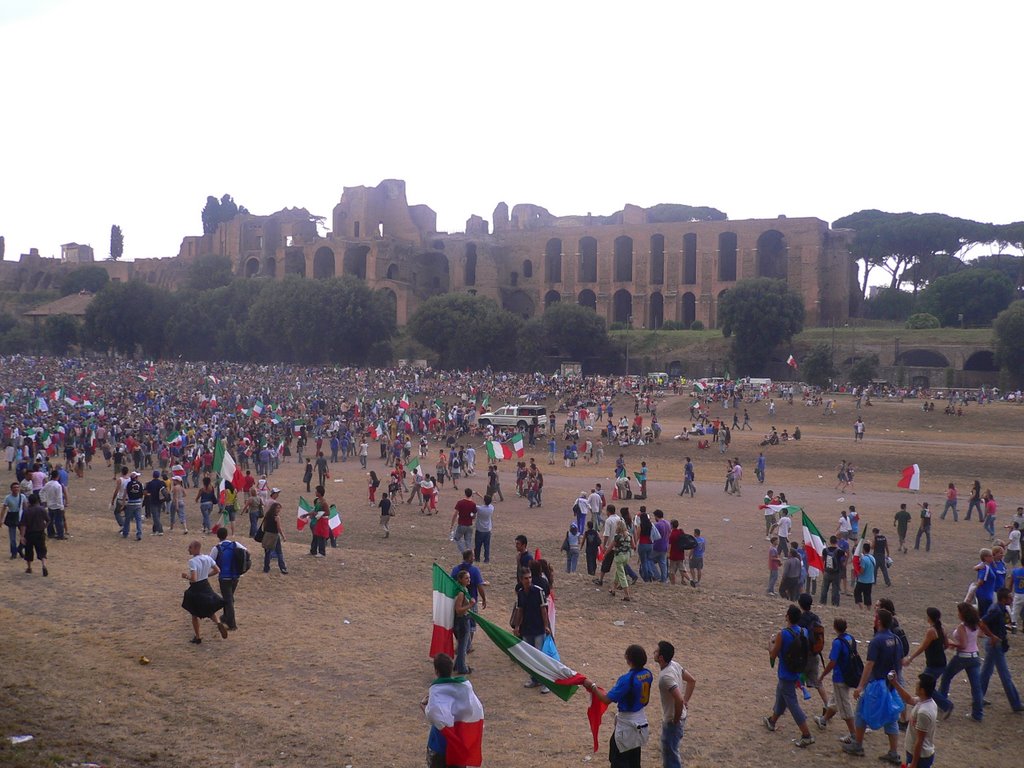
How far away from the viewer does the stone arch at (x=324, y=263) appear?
82.2 m

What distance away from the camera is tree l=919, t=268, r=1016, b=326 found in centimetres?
6378

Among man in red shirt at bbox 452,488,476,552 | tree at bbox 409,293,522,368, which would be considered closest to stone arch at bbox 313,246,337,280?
tree at bbox 409,293,522,368

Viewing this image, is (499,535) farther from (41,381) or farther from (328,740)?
(41,381)

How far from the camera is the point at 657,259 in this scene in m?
77.0

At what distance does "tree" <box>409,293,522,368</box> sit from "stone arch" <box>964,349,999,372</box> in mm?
27771

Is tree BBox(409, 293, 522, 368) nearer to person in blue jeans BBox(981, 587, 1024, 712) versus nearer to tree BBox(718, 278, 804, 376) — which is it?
tree BBox(718, 278, 804, 376)

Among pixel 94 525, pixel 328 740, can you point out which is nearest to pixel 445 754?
pixel 328 740

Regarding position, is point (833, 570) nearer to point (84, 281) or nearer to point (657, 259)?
point (657, 259)

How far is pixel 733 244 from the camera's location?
73.6 meters

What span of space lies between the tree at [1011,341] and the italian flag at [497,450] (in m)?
30.6

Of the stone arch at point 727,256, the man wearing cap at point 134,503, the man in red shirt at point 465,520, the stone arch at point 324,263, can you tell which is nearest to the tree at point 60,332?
the stone arch at point 324,263

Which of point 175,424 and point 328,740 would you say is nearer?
point 328,740

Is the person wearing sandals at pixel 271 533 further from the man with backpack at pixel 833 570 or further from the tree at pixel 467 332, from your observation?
the tree at pixel 467 332

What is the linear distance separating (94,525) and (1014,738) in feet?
46.8
